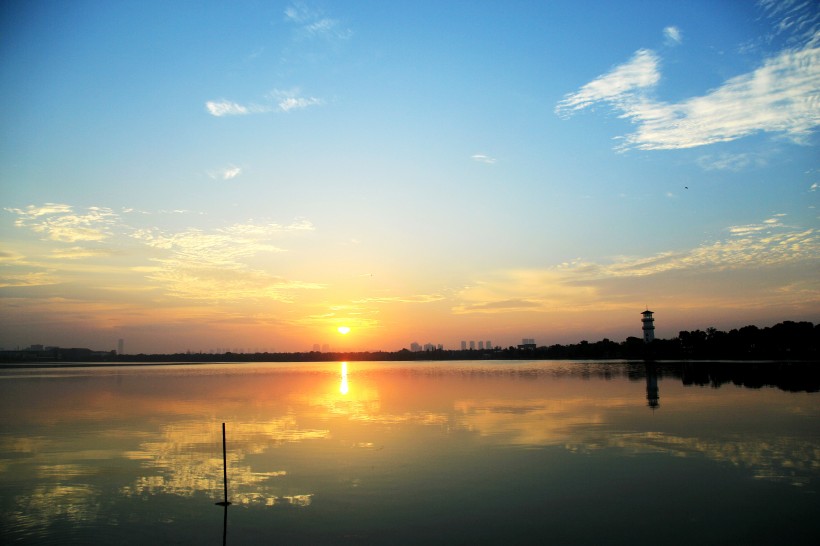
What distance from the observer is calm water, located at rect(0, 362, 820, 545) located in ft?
42.4

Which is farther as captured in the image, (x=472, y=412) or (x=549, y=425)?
(x=472, y=412)

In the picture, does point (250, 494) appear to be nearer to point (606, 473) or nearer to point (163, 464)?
point (163, 464)

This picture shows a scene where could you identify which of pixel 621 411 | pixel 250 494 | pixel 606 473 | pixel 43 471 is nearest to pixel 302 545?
pixel 250 494

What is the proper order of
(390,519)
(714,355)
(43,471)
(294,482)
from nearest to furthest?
1. (390,519)
2. (294,482)
3. (43,471)
4. (714,355)

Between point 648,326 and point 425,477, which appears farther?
point 648,326

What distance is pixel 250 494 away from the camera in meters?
16.1

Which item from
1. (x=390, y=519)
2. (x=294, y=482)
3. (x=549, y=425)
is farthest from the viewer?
(x=549, y=425)

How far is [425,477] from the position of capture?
17594 millimetres

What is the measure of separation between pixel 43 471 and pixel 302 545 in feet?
43.6

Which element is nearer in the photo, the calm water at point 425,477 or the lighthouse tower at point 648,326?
the calm water at point 425,477

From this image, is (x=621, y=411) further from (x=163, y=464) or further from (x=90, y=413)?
(x=90, y=413)

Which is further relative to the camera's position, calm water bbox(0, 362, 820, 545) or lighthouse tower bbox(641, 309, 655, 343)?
lighthouse tower bbox(641, 309, 655, 343)

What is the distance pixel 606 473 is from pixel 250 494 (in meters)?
11.4

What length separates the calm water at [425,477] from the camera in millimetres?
12930
